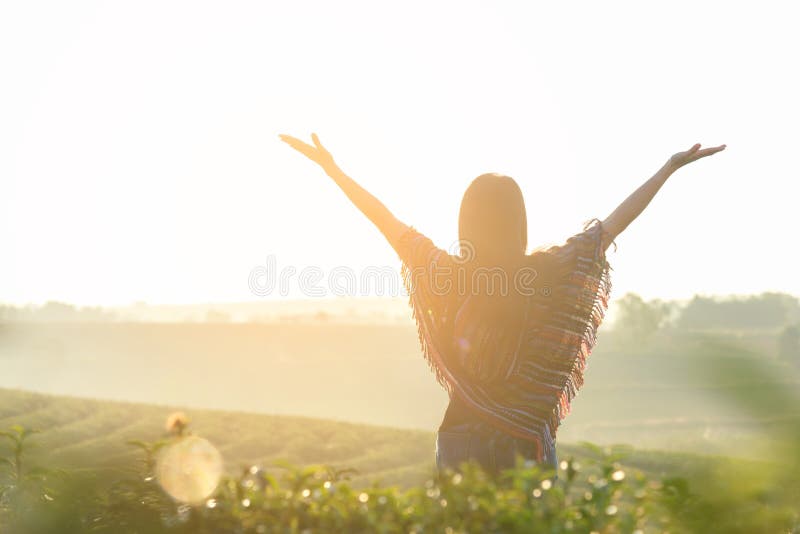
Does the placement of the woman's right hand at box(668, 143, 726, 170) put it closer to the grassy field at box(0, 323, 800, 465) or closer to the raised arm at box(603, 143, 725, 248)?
the raised arm at box(603, 143, 725, 248)

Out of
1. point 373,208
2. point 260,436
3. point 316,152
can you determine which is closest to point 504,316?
point 373,208

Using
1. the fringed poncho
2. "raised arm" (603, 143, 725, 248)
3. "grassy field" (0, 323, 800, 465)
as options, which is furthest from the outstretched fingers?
Result: "grassy field" (0, 323, 800, 465)

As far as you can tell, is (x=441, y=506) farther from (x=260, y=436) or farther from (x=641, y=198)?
(x=260, y=436)

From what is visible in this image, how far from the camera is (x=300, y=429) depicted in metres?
18.3

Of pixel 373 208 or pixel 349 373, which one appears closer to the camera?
pixel 373 208

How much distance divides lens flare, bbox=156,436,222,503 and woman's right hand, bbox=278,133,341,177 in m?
2.77

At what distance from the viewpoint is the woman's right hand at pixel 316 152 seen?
553 centimetres

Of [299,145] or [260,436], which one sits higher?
[299,145]

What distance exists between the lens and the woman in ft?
16.5

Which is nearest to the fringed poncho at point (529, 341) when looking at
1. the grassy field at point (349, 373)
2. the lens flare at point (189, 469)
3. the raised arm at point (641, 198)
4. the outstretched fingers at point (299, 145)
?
the raised arm at point (641, 198)

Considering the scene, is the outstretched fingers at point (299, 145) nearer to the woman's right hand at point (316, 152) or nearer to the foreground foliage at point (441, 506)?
the woman's right hand at point (316, 152)

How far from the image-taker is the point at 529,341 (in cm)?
511

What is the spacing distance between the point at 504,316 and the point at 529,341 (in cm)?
19

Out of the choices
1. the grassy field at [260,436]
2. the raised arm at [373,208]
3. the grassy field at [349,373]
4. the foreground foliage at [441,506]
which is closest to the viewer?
the foreground foliage at [441,506]
